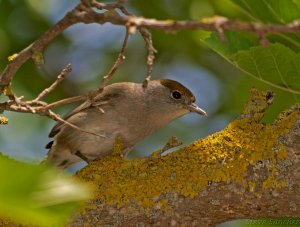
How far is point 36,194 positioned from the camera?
938 millimetres

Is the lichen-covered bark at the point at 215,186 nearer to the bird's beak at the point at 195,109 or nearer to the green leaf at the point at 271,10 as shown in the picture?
the green leaf at the point at 271,10

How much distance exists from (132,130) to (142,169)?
157cm

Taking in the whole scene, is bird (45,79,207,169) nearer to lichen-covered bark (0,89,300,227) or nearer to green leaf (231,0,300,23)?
lichen-covered bark (0,89,300,227)

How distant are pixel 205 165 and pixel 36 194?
2.17 m

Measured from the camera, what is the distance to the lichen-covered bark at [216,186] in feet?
9.61

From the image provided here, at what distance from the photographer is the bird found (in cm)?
466

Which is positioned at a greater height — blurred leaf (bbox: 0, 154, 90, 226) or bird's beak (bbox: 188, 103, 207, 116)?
bird's beak (bbox: 188, 103, 207, 116)

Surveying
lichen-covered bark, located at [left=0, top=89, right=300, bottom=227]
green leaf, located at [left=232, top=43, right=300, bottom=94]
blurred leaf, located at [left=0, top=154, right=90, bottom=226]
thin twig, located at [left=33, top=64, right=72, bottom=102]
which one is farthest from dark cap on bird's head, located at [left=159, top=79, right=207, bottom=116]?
blurred leaf, located at [left=0, top=154, right=90, bottom=226]

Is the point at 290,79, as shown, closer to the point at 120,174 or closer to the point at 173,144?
the point at 173,144

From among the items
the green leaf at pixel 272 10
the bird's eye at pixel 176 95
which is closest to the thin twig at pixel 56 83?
the green leaf at pixel 272 10

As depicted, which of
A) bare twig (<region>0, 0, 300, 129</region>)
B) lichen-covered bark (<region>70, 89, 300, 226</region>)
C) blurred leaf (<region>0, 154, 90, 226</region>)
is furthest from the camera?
lichen-covered bark (<region>70, 89, 300, 226</region>)

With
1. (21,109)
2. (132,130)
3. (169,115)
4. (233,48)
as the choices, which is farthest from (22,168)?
(169,115)

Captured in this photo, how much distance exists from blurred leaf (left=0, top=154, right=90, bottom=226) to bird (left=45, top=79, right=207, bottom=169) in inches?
135

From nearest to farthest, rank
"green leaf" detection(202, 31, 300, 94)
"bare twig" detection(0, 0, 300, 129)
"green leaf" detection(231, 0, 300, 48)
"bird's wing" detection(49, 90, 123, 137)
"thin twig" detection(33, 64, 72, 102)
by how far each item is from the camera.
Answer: "bare twig" detection(0, 0, 300, 129)
"thin twig" detection(33, 64, 72, 102)
"green leaf" detection(231, 0, 300, 48)
"green leaf" detection(202, 31, 300, 94)
"bird's wing" detection(49, 90, 123, 137)
